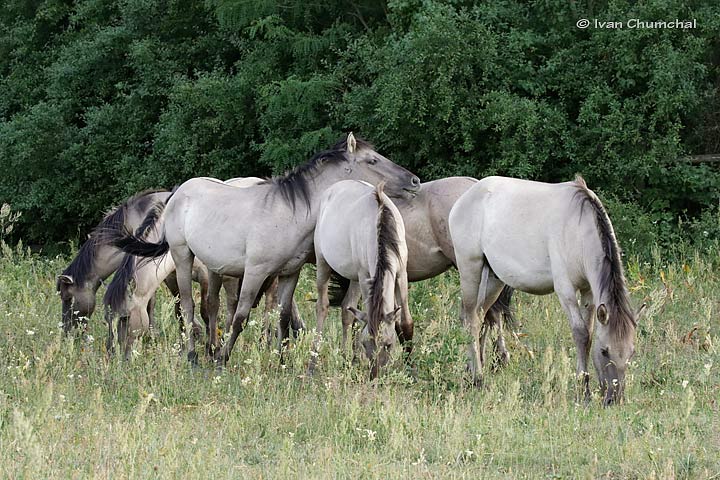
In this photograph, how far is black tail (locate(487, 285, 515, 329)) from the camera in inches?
337

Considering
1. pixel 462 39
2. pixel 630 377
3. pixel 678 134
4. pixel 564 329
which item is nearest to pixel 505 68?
pixel 462 39

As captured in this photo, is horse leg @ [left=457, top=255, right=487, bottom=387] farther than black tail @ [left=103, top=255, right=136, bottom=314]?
No

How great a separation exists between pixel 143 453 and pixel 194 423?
0.92 metres

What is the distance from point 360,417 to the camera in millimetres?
6215

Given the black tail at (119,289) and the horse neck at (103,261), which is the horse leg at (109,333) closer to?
the black tail at (119,289)

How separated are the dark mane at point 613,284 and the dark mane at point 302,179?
2.73 metres

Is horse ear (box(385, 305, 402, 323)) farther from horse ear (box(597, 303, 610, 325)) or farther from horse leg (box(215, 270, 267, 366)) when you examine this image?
horse leg (box(215, 270, 267, 366))

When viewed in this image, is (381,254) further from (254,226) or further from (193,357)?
(193,357)

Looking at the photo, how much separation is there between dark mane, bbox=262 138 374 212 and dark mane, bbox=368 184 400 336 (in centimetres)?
101

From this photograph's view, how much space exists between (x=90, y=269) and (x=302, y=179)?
2.45 metres

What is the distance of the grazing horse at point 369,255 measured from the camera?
6.94 meters

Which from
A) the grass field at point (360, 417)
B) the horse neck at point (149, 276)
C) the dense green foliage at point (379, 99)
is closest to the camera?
the grass field at point (360, 417)

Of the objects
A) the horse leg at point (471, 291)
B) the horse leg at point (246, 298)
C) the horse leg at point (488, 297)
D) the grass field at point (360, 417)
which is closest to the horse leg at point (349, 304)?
the grass field at point (360, 417)

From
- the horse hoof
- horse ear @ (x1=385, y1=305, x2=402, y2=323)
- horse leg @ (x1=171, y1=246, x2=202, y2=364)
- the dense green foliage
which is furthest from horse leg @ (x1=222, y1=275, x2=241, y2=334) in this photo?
the dense green foliage
